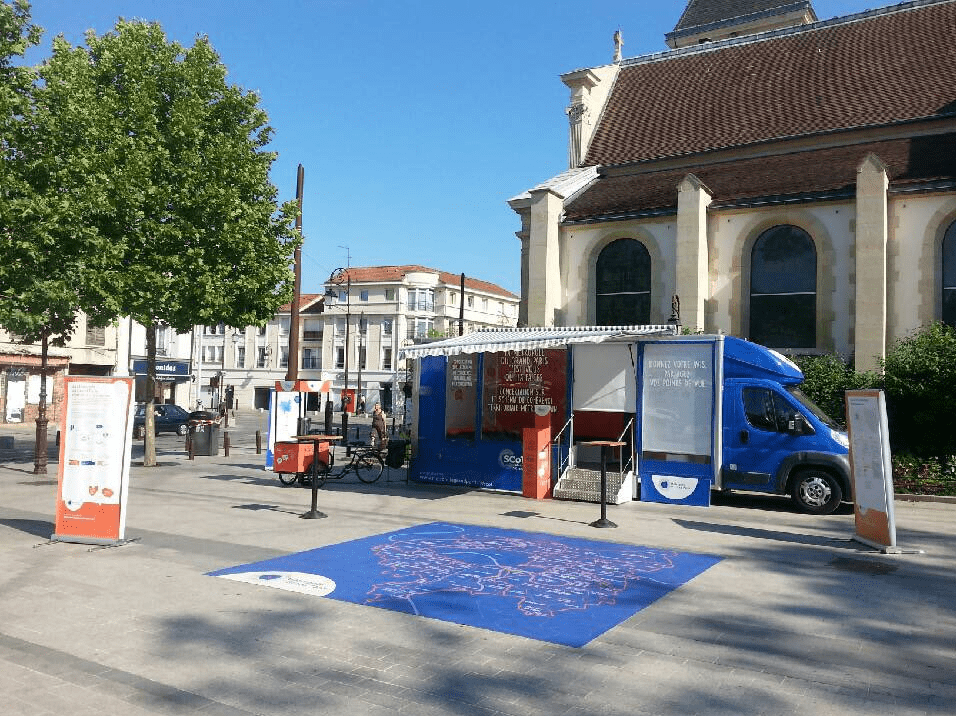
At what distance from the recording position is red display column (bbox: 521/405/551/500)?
15.0 m

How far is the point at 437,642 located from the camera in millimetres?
6148

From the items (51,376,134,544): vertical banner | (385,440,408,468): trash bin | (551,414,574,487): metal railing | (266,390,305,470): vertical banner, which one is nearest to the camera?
(51,376,134,544): vertical banner

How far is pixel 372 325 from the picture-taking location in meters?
80.1

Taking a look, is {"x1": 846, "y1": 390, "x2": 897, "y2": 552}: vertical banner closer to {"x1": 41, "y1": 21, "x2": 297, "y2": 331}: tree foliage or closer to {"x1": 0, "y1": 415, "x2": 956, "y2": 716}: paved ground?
{"x1": 0, "y1": 415, "x2": 956, "y2": 716}: paved ground

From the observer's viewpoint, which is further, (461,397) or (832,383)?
(832,383)

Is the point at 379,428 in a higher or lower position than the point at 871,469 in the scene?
higher

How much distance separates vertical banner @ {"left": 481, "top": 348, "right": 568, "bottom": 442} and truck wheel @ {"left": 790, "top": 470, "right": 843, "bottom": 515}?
4.69 meters

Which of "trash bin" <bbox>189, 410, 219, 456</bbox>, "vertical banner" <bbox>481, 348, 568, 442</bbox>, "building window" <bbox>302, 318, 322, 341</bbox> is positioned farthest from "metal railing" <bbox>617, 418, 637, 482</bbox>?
"building window" <bbox>302, 318, 322, 341</bbox>

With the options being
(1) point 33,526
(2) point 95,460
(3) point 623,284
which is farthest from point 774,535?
(3) point 623,284

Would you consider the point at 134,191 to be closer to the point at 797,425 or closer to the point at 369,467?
the point at 369,467

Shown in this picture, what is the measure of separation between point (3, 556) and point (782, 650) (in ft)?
28.1

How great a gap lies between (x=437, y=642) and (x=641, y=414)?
30.9 ft

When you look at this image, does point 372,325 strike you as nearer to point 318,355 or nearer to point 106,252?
point 318,355

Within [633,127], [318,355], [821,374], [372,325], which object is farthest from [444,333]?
[821,374]
